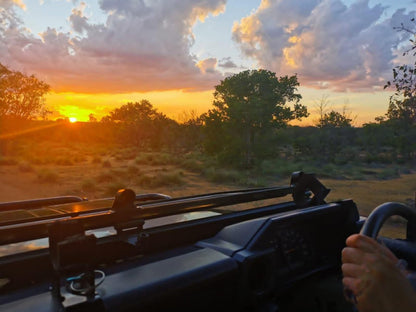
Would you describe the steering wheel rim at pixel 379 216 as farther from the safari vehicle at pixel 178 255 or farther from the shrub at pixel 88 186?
the shrub at pixel 88 186

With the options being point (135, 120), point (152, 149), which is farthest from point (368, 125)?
point (135, 120)

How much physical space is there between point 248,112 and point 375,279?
22.9 m

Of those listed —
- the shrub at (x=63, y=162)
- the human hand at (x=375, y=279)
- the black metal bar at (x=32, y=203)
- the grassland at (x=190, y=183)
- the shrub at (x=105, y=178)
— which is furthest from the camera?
the shrub at (x=63, y=162)

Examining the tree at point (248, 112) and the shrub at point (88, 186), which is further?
the tree at point (248, 112)

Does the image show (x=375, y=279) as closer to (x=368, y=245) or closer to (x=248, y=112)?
(x=368, y=245)

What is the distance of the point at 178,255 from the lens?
6.56 ft

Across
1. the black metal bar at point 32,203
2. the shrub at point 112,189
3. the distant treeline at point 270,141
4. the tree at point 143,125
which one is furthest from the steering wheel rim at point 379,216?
the tree at point 143,125

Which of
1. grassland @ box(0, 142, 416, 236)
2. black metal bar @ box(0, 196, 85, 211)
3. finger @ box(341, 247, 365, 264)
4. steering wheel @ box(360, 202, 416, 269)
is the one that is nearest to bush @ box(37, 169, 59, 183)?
grassland @ box(0, 142, 416, 236)

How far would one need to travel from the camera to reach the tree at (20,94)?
1222 inches

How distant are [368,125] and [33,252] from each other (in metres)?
45.6

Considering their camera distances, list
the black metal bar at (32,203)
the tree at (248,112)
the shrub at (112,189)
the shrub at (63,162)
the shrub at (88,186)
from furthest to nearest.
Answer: the shrub at (63,162)
the tree at (248,112)
the shrub at (88,186)
the shrub at (112,189)
the black metal bar at (32,203)

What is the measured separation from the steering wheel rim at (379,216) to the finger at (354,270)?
25.1 inches

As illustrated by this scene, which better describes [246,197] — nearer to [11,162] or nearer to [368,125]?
[11,162]

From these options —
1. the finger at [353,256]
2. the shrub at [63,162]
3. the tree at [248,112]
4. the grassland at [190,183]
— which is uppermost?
the tree at [248,112]
